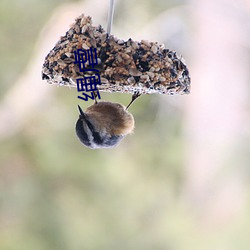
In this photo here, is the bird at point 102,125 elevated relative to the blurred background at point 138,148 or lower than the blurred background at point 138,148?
lower

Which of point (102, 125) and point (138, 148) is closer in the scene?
point (102, 125)

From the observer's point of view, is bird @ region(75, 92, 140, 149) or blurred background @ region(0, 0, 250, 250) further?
blurred background @ region(0, 0, 250, 250)

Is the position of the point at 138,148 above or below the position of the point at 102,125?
above

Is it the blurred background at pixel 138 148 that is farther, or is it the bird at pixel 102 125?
the blurred background at pixel 138 148

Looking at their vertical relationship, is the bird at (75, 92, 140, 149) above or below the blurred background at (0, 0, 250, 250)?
below

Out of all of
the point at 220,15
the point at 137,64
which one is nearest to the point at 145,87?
the point at 137,64
